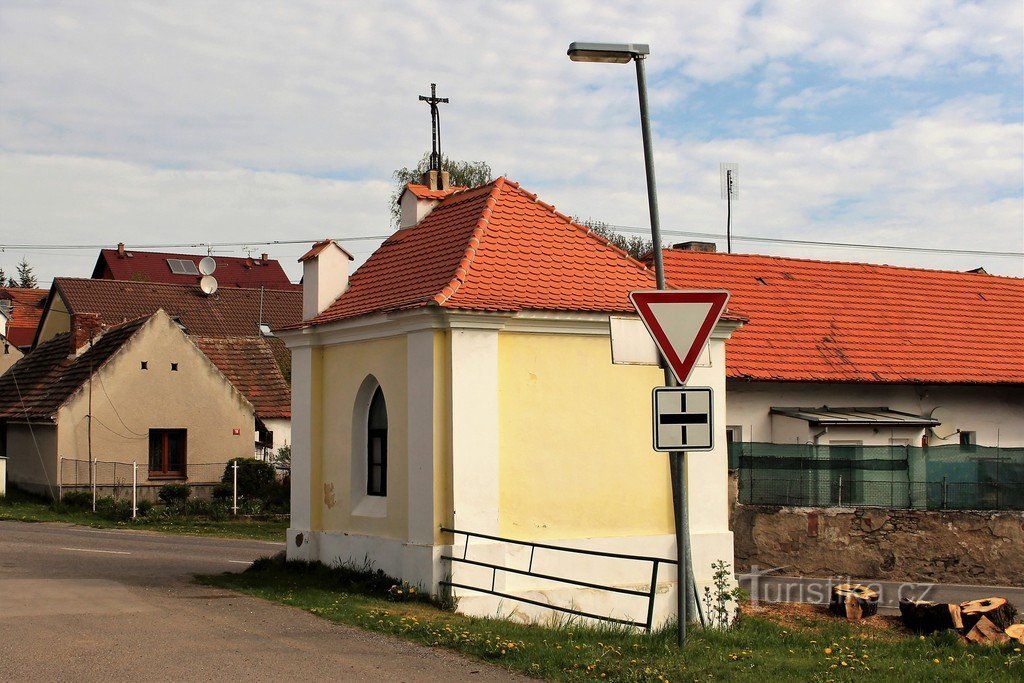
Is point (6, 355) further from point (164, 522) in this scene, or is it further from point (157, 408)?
point (164, 522)

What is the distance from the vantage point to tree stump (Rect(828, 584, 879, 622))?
52.3 ft

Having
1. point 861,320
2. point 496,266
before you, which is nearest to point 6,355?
point 861,320

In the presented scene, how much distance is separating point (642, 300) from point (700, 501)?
6011 mm

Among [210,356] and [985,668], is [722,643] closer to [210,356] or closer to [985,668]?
[985,668]

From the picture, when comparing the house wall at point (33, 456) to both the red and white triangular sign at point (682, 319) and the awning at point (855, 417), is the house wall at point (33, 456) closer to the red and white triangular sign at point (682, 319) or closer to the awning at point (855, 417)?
the awning at point (855, 417)

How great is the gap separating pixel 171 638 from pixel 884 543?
46.2 feet

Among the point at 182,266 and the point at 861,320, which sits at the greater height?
the point at 182,266

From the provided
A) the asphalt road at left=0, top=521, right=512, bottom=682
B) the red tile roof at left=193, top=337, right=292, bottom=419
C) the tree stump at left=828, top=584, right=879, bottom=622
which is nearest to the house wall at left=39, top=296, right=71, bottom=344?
the red tile roof at left=193, top=337, right=292, bottom=419

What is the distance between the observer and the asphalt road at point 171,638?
29.1 ft

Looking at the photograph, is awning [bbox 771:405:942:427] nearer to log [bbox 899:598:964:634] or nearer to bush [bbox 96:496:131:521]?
log [bbox 899:598:964:634]

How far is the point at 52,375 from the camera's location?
33.0 metres

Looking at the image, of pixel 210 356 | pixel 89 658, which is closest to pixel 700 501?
pixel 89 658

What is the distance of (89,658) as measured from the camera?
9414 mm

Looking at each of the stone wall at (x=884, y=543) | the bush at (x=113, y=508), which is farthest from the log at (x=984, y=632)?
the bush at (x=113, y=508)
